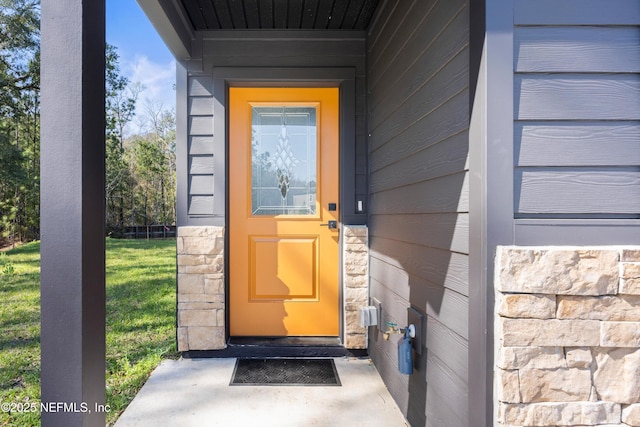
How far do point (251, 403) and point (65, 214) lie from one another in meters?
1.44

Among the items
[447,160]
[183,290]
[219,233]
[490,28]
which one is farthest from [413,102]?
[183,290]

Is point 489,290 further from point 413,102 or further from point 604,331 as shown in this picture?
point 413,102

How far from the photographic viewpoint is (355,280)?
8.95 ft

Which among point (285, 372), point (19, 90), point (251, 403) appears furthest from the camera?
point (19, 90)

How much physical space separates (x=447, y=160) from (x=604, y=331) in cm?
72

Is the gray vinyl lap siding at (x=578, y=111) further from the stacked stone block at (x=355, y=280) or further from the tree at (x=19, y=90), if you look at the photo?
the tree at (x=19, y=90)

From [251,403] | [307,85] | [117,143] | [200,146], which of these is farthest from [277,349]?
[117,143]

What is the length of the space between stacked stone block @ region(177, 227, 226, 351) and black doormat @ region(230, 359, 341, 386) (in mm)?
293

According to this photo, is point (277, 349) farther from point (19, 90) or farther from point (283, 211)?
point (19, 90)

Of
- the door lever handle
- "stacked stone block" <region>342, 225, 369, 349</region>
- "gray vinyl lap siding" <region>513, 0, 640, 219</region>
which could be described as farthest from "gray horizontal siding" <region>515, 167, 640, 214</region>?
the door lever handle

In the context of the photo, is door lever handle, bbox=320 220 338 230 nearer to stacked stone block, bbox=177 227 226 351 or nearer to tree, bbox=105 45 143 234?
stacked stone block, bbox=177 227 226 351

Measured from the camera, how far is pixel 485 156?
1.14 m

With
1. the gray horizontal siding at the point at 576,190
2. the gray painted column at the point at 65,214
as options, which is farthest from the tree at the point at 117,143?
the gray horizontal siding at the point at 576,190

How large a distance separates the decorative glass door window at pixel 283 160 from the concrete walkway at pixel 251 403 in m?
1.22
